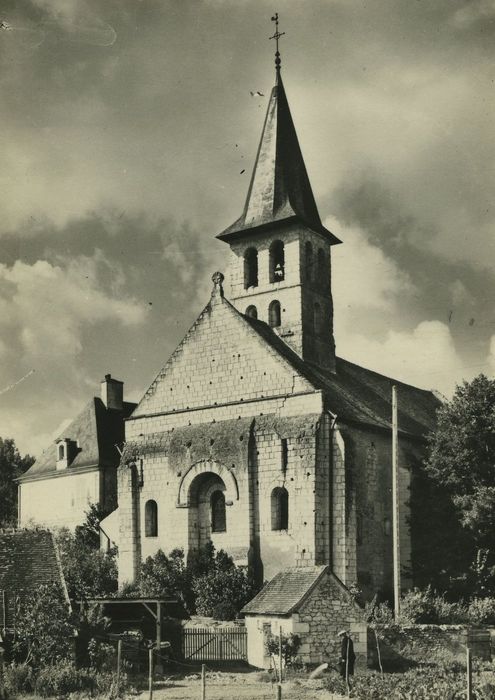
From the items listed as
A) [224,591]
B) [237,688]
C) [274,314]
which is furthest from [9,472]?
[237,688]

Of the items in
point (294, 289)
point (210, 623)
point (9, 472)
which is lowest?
point (210, 623)

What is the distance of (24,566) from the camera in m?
24.5

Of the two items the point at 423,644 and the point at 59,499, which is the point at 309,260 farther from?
the point at 59,499

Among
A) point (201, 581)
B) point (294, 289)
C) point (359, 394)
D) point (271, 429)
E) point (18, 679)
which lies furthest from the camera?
point (359, 394)

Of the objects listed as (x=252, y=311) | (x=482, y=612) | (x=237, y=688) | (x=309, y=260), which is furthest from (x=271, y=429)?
(x=237, y=688)

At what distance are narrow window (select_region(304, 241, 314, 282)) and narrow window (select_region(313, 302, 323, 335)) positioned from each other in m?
1.22

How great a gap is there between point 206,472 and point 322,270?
1104 cm

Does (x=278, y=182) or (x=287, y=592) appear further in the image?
(x=278, y=182)

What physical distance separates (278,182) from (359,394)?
9.87 metres

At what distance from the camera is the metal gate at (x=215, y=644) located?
87.7 feet

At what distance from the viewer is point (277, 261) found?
41.1 m

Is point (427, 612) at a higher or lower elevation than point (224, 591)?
lower

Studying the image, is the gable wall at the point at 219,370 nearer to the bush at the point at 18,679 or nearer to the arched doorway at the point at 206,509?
the arched doorway at the point at 206,509

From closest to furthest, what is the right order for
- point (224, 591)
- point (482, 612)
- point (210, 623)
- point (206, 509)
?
point (210, 623)
point (482, 612)
point (224, 591)
point (206, 509)
